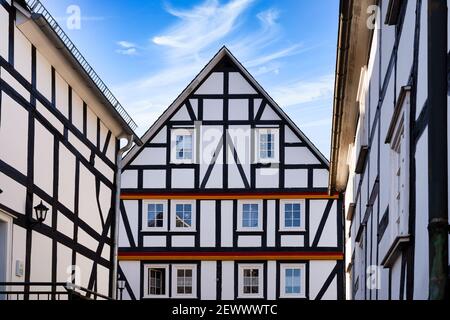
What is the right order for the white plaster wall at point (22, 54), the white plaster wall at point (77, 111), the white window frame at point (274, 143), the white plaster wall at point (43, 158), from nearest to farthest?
the white plaster wall at point (22, 54) → the white plaster wall at point (43, 158) → the white plaster wall at point (77, 111) → the white window frame at point (274, 143)

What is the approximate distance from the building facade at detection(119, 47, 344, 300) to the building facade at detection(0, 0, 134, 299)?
35.0ft

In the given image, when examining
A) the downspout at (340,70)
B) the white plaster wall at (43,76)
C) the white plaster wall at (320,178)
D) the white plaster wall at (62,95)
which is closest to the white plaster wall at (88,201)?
the white plaster wall at (62,95)

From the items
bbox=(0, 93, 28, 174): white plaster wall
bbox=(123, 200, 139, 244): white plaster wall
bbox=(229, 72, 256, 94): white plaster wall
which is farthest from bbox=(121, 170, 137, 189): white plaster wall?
bbox=(0, 93, 28, 174): white plaster wall

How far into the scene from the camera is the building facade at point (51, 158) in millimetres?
12898

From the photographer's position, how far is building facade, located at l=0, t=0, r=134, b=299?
508 inches

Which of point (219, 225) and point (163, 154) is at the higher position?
point (163, 154)

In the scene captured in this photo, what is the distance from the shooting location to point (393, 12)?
9.95 metres

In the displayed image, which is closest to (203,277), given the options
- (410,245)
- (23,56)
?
(23,56)

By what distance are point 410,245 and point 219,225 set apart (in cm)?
2275

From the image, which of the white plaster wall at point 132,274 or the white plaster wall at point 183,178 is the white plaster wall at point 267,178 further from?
the white plaster wall at point 132,274

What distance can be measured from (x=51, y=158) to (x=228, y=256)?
626 inches

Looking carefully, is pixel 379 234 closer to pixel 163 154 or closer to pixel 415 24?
pixel 415 24

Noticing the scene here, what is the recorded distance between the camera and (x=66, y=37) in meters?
15.3

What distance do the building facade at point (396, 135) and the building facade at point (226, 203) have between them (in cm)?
1239
